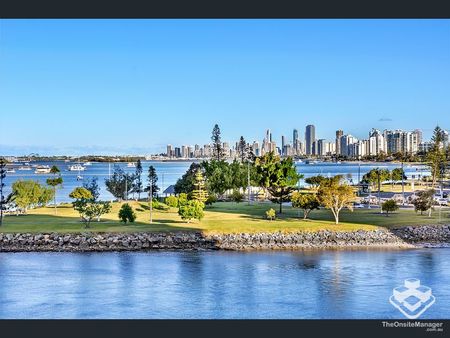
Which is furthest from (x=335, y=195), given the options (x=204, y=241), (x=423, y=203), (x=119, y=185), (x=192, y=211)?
(x=119, y=185)

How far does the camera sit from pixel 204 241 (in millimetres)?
43250

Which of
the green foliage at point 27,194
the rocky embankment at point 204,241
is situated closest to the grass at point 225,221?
the rocky embankment at point 204,241

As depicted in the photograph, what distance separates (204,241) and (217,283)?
483 inches

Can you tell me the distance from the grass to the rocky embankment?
40.2 inches

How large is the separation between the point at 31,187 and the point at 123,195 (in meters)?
23.1

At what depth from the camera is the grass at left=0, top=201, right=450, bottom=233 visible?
45531 millimetres

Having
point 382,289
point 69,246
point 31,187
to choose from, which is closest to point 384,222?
point 382,289

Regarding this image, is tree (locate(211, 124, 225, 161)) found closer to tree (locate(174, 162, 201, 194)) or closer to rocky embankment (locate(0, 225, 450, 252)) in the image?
tree (locate(174, 162, 201, 194))

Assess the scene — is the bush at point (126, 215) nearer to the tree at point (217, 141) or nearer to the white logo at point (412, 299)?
the white logo at point (412, 299)

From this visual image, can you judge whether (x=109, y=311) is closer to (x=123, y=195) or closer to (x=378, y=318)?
(x=378, y=318)

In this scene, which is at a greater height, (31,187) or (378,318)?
(31,187)

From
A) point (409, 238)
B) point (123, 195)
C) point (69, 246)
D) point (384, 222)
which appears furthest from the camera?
point (123, 195)

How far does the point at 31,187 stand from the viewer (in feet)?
191

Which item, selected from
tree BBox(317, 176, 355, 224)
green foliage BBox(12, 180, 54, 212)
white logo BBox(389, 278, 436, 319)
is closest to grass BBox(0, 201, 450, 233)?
green foliage BBox(12, 180, 54, 212)
